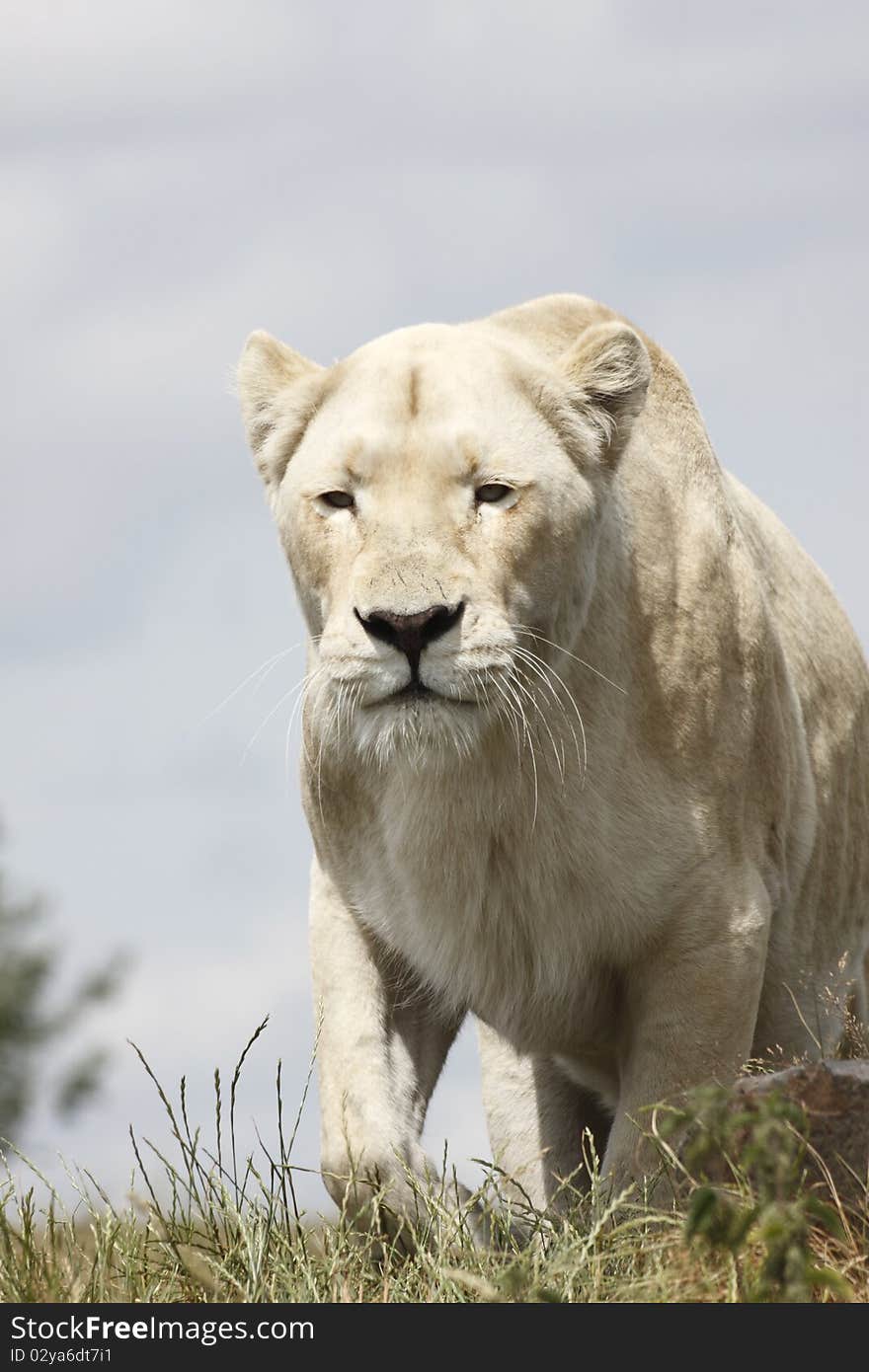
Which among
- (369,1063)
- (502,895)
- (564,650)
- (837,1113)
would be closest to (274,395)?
(564,650)

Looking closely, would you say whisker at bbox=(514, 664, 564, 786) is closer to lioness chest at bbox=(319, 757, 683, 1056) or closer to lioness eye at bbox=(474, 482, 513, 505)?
lioness chest at bbox=(319, 757, 683, 1056)

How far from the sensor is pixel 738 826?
216 inches

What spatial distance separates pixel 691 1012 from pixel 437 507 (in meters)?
1.57

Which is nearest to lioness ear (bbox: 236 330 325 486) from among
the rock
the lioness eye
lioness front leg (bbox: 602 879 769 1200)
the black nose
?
the lioness eye

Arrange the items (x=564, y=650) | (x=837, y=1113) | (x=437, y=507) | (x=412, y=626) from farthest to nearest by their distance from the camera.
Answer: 1. (x=564, y=650)
2. (x=437, y=507)
3. (x=412, y=626)
4. (x=837, y=1113)

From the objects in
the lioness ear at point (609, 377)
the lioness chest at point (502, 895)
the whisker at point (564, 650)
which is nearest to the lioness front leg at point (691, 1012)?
the lioness chest at point (502, 895)

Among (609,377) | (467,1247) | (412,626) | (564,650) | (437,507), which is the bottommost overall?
(467,1247)

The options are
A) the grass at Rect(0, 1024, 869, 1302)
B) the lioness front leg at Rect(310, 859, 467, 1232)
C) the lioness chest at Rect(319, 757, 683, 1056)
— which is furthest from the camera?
the lioness chest at Rect(319, 757, 683, 1056)

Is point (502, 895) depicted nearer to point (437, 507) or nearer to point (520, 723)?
point (520, 723)

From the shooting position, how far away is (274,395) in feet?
17.4

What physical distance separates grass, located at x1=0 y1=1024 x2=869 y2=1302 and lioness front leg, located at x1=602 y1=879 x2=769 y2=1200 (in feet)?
1.14

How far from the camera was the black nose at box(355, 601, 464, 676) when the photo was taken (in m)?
4.41

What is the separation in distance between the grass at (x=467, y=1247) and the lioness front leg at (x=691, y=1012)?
1.14ft

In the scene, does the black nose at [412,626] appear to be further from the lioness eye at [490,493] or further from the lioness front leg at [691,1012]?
the lioness front leg at [691,1012]
